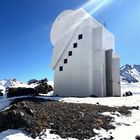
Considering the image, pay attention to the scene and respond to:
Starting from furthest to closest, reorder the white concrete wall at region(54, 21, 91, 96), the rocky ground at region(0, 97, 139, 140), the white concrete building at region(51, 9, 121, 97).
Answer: the white concrete building at region(51, 9, 121, 97) → the white concrete wall at region(54, 21, 91, 96) → the rocky ground at region(0, 97, 139, 140)

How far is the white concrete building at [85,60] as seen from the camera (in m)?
24.6

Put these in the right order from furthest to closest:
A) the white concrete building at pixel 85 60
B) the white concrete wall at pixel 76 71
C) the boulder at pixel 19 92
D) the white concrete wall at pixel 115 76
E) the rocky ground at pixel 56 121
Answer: the boulder at pixel 19 92 < the white concrete wall at pixel 115 76 < the white concrete building at pixel 85 60 < the white concrete wall at pixel 76 71 < the rocky ground at pixel 56 121

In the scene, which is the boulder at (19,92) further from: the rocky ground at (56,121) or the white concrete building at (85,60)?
the rocky ground at (56,121)

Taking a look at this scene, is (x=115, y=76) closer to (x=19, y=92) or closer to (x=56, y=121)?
(x=19, y=92)

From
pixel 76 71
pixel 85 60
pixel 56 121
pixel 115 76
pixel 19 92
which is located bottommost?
pixel 56 121

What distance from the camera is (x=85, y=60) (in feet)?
81.1

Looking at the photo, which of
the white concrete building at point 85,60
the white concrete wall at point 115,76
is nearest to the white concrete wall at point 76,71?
the white concrete building at point 85,60

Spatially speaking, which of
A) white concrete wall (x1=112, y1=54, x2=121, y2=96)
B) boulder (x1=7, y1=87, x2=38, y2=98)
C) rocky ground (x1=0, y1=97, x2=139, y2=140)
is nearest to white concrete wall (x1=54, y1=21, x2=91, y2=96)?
white concrete wall (x1=112, y1=54, x2=121, y2=96)

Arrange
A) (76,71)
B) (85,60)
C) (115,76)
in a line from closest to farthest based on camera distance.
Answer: (85,60), (76,71), (115,76)

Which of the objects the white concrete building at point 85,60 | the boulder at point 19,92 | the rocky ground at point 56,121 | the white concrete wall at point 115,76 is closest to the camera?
the rocky ground at point 56,121

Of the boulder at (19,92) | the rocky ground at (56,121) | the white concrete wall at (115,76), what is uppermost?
the white concrete wall at (115,76)

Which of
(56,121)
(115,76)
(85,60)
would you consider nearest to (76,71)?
(85,60)

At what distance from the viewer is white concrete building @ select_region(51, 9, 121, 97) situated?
80.7 feet

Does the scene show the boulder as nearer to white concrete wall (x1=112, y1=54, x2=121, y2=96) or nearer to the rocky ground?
white concrete wall (x1=112, y1=54, x2=121, y2=96)
